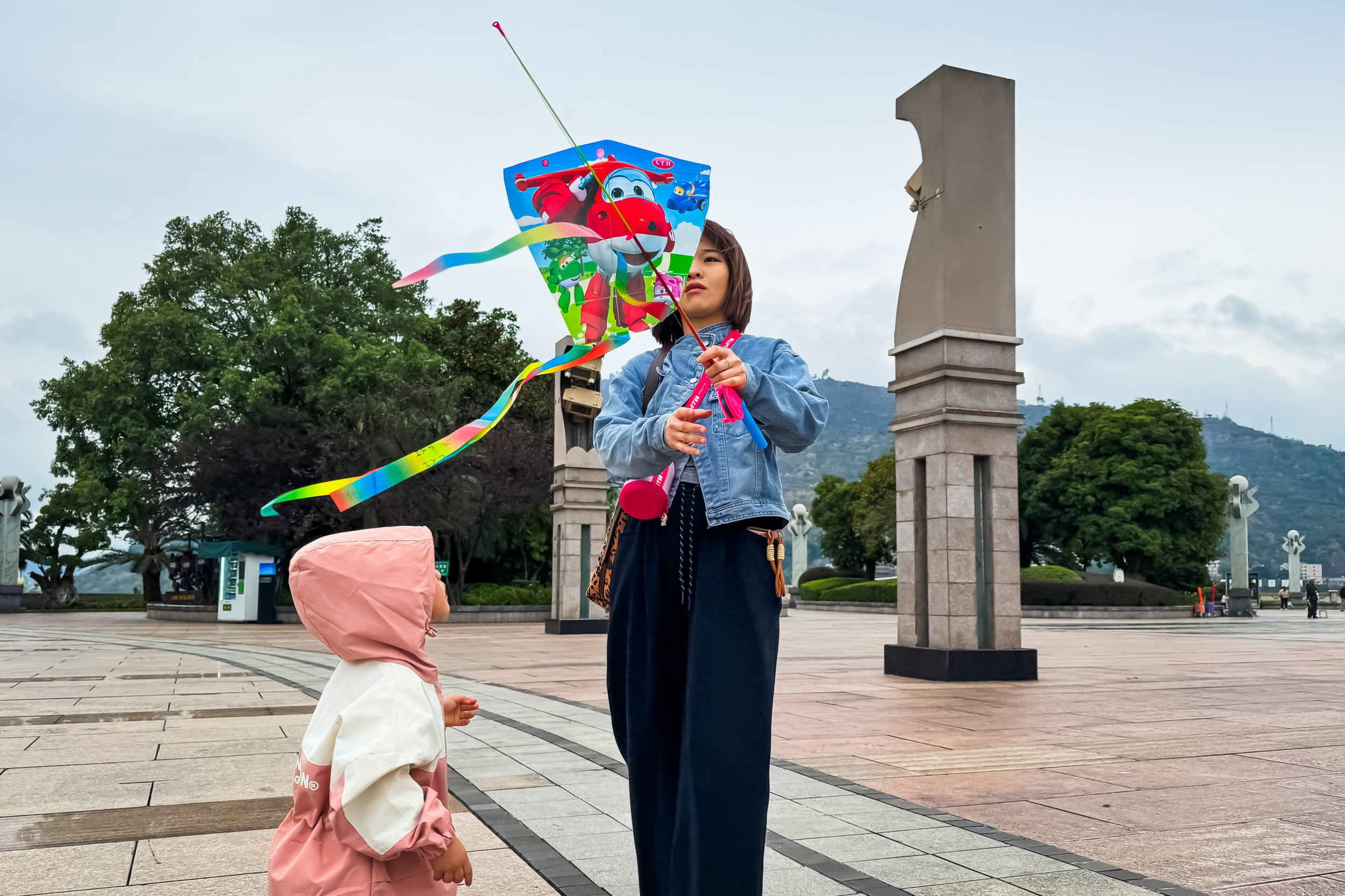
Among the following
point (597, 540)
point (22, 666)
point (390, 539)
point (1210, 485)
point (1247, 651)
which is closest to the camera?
point (390, 539)

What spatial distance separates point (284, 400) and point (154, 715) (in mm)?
23104

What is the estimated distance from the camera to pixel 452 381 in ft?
96.9

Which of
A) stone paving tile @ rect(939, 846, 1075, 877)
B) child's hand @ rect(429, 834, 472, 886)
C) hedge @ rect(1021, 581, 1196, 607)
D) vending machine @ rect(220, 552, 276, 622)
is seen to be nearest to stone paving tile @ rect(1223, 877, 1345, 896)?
stone paving tile @ rect(939, 846, 1075, 877)

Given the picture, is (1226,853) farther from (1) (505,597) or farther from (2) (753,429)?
(1) (505,597)

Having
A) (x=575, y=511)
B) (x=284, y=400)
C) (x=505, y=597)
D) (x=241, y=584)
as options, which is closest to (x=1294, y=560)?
(x=505, y=597)

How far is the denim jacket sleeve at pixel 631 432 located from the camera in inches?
89.8

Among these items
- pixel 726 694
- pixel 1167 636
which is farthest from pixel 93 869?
pixel 1167 636

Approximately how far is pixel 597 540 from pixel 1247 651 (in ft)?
35.8

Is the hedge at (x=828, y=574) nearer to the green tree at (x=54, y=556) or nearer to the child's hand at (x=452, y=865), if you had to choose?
the green tree at (x=54, y=556)

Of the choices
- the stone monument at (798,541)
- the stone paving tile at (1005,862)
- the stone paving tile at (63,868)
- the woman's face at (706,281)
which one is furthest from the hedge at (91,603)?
the woman's face at (706,281)

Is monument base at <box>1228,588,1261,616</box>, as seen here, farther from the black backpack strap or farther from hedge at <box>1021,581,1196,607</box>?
the black backpack strap

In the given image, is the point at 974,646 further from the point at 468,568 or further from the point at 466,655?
the point at 468,568

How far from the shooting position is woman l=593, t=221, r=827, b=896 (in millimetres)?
2156

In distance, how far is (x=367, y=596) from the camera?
2.05m
